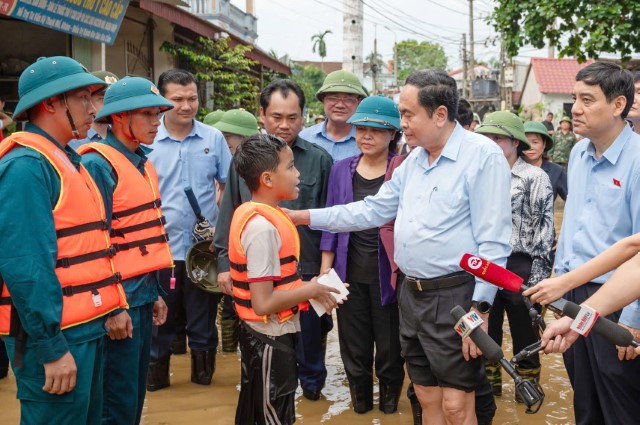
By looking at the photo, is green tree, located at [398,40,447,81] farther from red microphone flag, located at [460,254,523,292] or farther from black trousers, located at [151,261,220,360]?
red microphone flag, located at [460,254,523,292]

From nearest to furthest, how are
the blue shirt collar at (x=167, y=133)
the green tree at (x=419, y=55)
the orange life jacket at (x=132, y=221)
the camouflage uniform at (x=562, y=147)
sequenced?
the orange life jacket at (x=132, y=221) < the blue shirt collar at (x=167, y=133) < the camouflage uniform at (x=562, y=147) < the green tree at (x=419, y=55)

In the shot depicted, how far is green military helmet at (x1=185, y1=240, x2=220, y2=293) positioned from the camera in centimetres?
559

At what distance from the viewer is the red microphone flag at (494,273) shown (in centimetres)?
325

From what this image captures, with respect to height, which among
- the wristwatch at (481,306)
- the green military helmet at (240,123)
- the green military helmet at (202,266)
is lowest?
the green military helmet at (202,266)

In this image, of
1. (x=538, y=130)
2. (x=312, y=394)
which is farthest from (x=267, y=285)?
(x=538, y=130)

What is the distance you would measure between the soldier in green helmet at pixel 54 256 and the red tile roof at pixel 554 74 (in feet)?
126

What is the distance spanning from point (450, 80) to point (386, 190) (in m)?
0.81

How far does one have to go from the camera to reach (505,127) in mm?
5703

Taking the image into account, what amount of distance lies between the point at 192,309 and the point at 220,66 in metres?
11.3

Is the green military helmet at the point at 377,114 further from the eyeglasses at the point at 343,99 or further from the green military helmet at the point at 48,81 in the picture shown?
the green military helmet at the point at 48,81

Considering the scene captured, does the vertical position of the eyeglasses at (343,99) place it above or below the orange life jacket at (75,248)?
above

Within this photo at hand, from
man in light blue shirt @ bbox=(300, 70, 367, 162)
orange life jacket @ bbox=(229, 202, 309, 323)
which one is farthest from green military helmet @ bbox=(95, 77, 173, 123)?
man in light blue shirt @ bbox=(300, 70, 367, 162)

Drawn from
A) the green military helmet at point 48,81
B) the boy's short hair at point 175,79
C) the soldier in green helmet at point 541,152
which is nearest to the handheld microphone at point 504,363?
the green military helmet at point 48,81

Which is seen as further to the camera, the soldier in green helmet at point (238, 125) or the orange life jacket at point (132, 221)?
the soldier in green helmet at point (238, 125)
